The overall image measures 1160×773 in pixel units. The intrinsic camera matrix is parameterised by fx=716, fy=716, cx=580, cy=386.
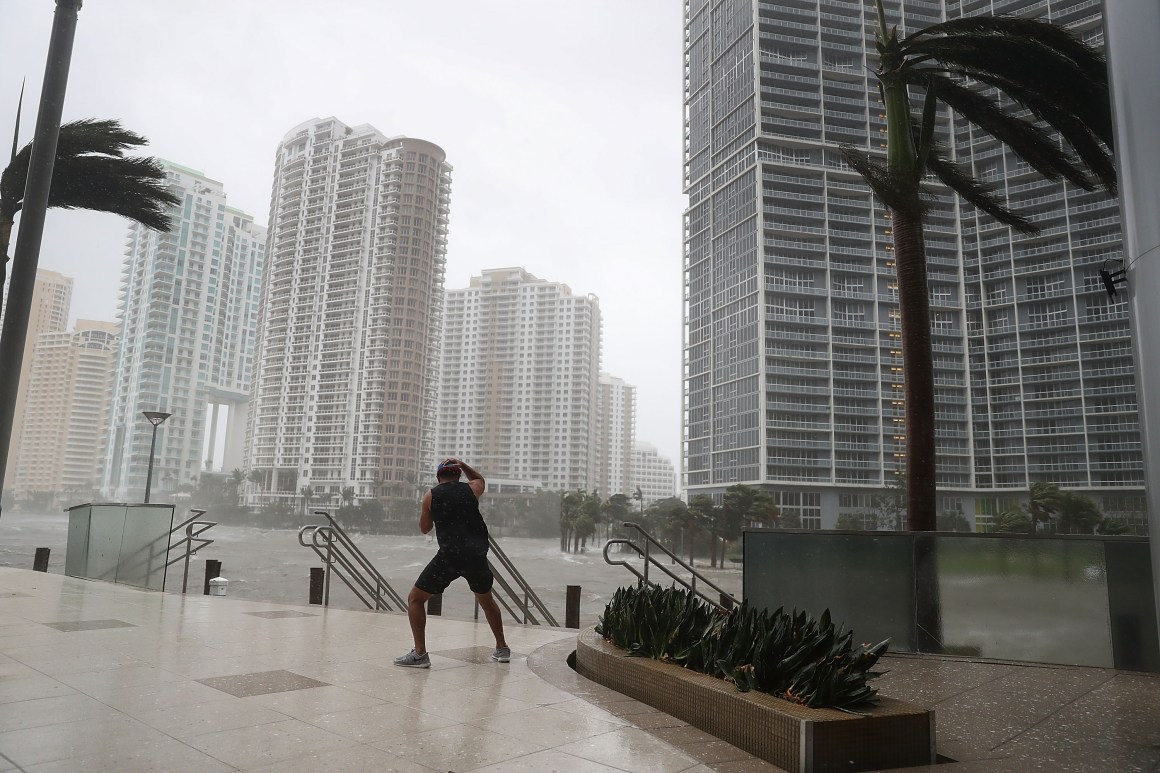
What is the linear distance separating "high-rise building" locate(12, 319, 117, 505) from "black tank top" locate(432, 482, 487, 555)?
93643mm

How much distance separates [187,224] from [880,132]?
100011mm

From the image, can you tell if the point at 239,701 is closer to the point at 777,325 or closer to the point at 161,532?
the point at 161,532

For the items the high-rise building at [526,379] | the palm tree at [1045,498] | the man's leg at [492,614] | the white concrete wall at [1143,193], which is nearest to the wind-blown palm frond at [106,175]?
the man's leg at [492,614]

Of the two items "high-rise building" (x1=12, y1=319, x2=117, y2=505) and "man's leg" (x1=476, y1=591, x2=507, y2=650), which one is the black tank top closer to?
"man's leg" (x1=476, y1=591, x2=507, y2=650)

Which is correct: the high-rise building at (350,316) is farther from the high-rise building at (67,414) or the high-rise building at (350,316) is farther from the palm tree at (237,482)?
the high-rise building at (67,414)

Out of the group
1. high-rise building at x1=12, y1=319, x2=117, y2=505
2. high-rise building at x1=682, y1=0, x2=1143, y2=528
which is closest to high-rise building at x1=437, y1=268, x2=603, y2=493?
high-rise building at x1=682, y1=0, x2=1143, y2=528

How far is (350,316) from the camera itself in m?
113

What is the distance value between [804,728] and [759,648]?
1.70 ft

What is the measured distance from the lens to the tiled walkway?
252cm

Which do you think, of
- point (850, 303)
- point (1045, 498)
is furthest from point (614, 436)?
point (1045, 498)

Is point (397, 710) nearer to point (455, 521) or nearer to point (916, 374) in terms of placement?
point (455, 521)

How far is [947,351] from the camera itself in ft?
220

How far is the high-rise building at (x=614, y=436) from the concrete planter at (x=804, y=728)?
119 meters

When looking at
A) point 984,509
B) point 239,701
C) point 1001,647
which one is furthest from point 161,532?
point 984,509
